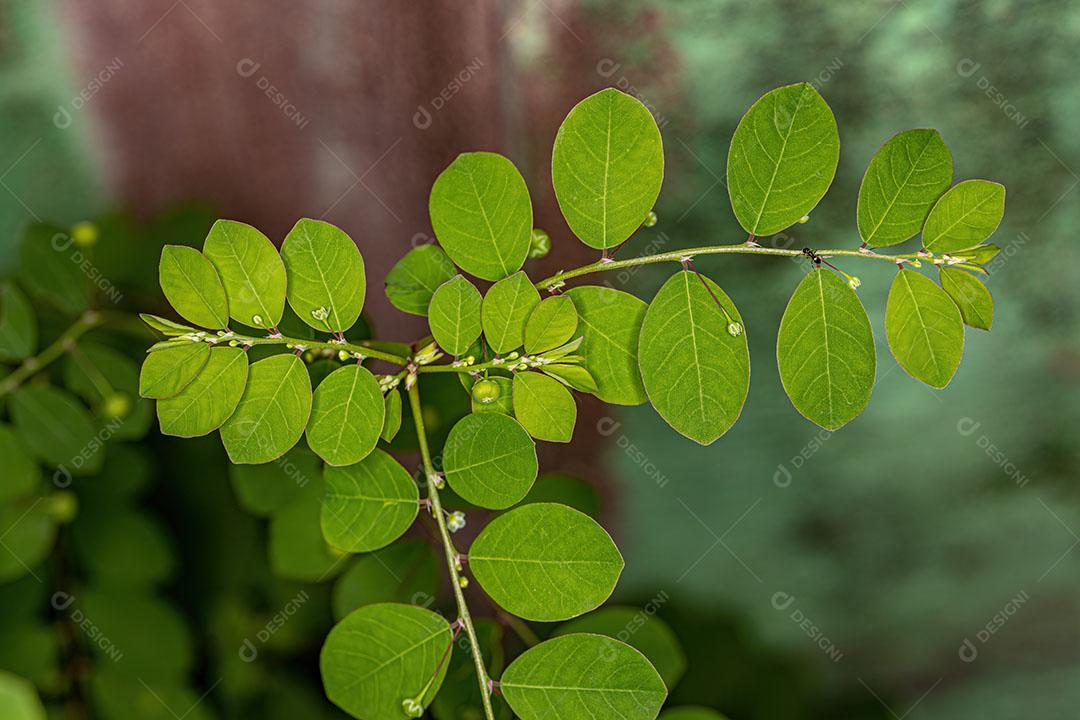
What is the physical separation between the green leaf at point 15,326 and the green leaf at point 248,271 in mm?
376

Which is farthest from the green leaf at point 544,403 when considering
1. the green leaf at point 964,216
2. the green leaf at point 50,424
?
the green leaf at point 50,424

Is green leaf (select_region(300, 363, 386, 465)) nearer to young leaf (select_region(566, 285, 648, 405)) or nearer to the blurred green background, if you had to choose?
young leaf (select_region(566, 285, 648, 405))

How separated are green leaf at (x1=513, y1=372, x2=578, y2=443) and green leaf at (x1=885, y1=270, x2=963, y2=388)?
Answer: 212 millimetres

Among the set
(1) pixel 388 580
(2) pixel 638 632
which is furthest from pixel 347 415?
(2) pixel 638 632

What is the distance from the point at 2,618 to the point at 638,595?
840 mm

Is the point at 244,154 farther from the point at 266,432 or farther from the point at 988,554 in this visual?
the point at 988,554

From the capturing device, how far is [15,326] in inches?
30.1

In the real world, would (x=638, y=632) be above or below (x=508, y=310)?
below

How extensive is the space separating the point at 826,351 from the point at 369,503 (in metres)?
0.33

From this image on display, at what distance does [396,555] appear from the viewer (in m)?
0.76

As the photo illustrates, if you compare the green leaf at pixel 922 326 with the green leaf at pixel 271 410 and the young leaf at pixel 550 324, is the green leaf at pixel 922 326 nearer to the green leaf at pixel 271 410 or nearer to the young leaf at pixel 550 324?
the young leaf at pixel 550 324

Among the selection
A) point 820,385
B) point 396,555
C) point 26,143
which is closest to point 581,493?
point 396,555

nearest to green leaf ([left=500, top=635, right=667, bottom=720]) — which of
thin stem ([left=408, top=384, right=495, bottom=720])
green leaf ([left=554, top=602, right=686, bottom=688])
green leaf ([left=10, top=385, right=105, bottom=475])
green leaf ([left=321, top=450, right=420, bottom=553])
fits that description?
thin stem ([left=408, top=384, right=495, bottom=720])

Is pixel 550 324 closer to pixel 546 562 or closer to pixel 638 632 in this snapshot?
pixel 546 562
